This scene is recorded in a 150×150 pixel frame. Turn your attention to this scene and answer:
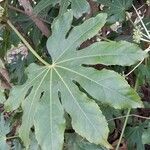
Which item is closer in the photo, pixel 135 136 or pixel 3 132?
pixel 3 132

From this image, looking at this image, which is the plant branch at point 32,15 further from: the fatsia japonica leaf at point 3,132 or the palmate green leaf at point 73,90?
the fatsia japonica leaf at point 3,132

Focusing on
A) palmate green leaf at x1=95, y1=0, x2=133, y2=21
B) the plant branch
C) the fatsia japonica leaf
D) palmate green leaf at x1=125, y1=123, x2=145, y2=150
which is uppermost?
the plant branch

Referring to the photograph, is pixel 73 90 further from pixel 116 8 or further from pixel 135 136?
pixel 135 136

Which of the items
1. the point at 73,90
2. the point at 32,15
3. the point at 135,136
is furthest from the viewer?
the point at 135,136

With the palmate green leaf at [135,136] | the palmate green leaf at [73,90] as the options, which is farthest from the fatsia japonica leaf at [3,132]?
the palmate green leaf at [135,136]

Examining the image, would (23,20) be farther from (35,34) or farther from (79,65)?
(79,65)

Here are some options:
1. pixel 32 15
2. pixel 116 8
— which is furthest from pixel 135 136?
pixel 32 15

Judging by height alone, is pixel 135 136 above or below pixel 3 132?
below

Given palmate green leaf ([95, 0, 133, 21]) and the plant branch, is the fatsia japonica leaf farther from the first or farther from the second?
palmate green leaf ([95, 0, 133, 21])

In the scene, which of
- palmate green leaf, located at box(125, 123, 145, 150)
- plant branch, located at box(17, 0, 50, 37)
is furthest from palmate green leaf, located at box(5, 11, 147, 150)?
palmate green leaf, located at box(125, 123, 145, 150)
